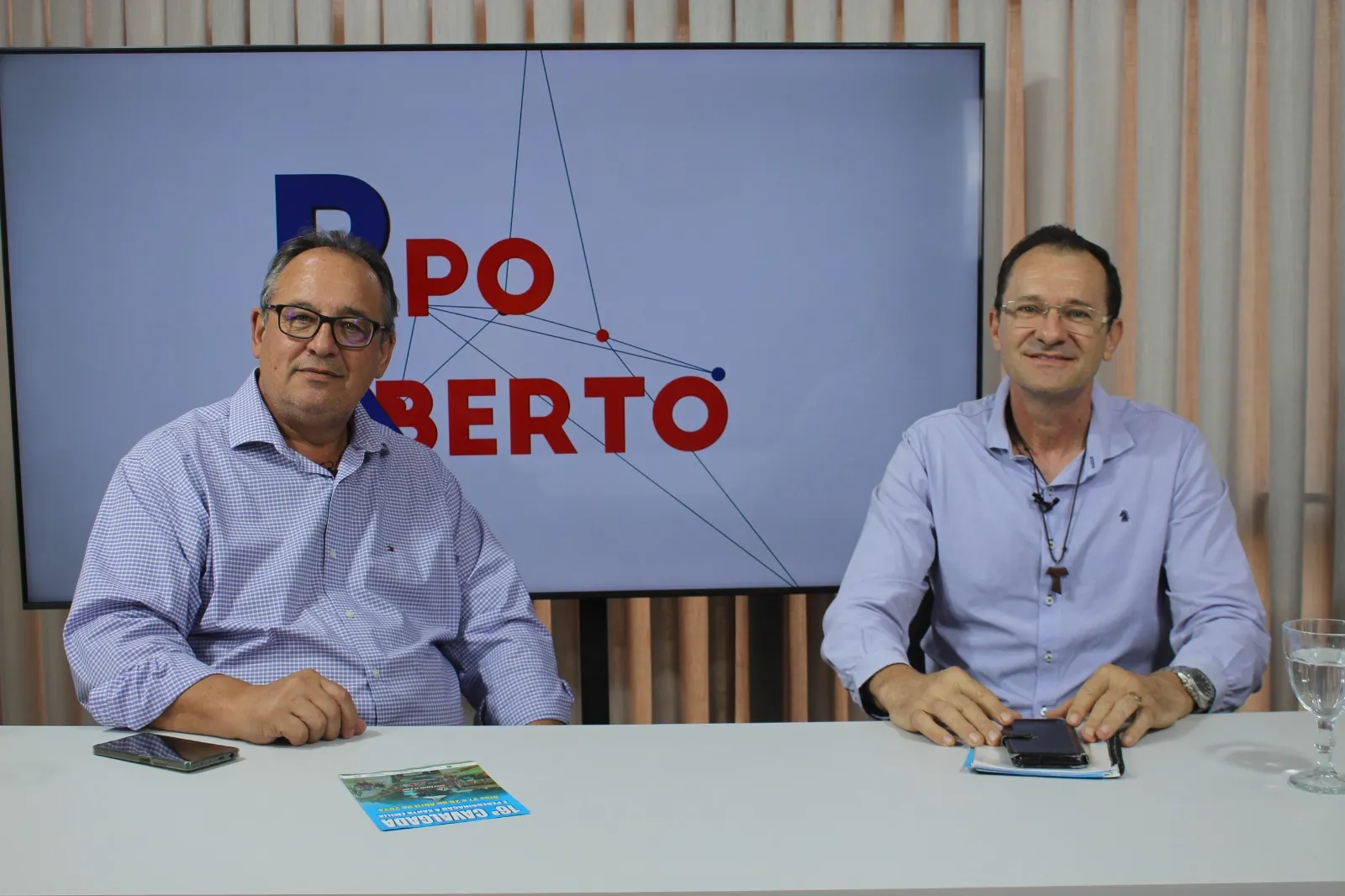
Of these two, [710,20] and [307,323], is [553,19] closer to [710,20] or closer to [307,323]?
[710,20]

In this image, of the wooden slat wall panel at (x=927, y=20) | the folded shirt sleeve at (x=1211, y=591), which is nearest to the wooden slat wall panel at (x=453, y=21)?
the wooden slat wall panel at (x=927, y=20)

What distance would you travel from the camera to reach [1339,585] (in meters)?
3.12

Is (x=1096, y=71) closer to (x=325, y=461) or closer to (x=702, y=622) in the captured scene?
(x=702, y=622)

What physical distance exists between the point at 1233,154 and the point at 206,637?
114 inches

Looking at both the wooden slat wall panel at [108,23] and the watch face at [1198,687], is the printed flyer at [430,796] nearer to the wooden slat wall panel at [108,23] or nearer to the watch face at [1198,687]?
Answer: the watch face at [1198,687]

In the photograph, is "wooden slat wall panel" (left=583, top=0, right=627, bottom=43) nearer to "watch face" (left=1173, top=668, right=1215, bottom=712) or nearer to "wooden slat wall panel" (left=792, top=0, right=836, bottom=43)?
"wooden slat wall panel" (left=792, top=0, right=836, bottom=43)

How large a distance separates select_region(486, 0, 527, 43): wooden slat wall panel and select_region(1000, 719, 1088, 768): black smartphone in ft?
7.84

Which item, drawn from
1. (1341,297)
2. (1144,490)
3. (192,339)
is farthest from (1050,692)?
(192,339)

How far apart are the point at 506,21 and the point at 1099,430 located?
1.98 metres

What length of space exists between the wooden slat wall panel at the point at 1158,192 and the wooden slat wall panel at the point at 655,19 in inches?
51.2

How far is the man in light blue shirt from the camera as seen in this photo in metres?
2.07

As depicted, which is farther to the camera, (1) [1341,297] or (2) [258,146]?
(1) [1341,297]

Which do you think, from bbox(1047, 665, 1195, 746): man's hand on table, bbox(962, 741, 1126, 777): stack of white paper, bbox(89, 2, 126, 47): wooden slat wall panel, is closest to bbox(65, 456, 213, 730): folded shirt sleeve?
bbox(962, 741, 1126, 777): stack of white paper

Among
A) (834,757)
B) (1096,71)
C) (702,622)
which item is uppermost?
(1096,71)
